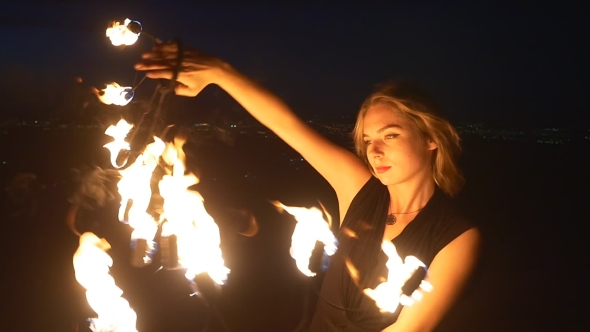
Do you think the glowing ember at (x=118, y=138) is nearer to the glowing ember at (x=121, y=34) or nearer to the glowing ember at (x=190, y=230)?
the glowing ember at (x=190, y=230)

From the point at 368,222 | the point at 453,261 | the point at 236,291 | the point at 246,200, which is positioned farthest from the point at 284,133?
the point at 246,200

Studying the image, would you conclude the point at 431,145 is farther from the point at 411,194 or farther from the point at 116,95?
the point at 116,95

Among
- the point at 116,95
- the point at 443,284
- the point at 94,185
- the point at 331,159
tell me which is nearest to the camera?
the point at 116,95

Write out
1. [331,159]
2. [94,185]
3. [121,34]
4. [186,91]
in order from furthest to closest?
[94,185]
[331,159]
[186,91]
[121,34]

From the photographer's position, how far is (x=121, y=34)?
5.85 feet

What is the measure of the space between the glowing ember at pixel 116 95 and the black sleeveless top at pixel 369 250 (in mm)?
1313

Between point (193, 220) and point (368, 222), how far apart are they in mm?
994

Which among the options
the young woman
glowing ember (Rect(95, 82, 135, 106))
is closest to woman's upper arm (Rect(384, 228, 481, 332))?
the young woman

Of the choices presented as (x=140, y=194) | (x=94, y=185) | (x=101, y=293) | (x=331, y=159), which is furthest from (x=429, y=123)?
(x=94, y=185)

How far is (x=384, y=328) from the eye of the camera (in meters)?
2.43

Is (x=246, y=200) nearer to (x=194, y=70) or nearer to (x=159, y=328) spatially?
(x=159, y=328)

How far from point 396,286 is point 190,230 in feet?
2.93

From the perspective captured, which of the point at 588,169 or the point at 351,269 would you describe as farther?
the point at 588,169

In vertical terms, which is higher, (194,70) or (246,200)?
(194,70)
